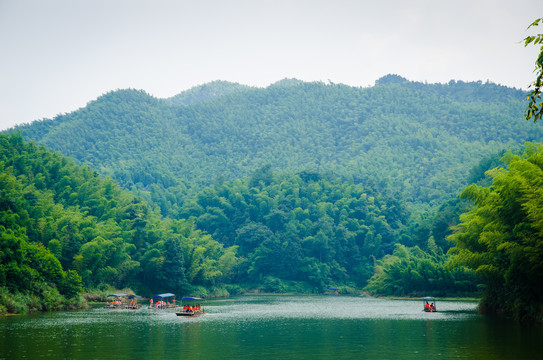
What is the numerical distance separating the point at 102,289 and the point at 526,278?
47235 mm

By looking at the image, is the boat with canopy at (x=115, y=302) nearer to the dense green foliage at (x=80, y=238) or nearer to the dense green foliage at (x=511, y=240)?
the dense green foliage at (x=80, y=238)

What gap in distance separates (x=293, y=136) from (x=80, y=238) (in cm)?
11445

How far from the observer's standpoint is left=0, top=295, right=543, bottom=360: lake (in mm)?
27203

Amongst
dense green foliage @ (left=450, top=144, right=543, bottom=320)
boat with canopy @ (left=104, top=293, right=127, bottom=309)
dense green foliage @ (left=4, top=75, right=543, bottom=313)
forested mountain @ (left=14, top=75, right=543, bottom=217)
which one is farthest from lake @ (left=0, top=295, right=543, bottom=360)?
forested mountain @ (left=14, top=75, right=543, bottom=217)

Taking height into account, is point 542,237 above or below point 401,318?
above

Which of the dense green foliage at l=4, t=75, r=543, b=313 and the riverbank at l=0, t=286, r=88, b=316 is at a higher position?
the dense green foliage at l=4, t=75, r=543, b=313

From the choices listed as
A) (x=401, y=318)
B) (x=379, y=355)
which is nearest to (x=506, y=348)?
(x=379, y=355)

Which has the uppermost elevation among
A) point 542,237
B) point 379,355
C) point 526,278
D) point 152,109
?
point 152,109

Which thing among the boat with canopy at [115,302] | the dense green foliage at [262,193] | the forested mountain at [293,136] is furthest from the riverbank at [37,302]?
the forested mountain at [293,136]

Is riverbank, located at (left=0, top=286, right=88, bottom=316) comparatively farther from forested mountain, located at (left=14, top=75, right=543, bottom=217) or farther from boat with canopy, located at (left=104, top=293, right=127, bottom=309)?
forested mountain, located at (left=14, top=75, right=543, bottom=217)

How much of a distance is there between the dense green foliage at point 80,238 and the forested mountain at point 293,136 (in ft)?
111

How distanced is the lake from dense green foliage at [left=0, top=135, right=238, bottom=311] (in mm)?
5944

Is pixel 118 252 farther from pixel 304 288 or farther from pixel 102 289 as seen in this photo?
pixel 304 288

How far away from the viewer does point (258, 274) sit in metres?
105
